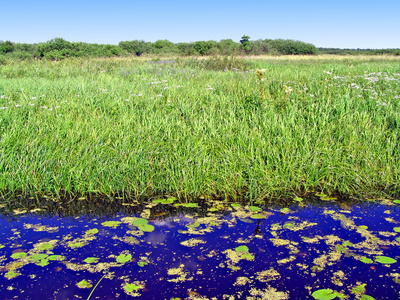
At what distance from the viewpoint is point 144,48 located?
41.4m

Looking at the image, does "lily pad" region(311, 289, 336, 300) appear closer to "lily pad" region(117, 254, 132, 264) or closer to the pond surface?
the pond surface

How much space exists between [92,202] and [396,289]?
2935 mm

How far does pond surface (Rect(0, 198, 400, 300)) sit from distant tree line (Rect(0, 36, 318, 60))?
1874 cm

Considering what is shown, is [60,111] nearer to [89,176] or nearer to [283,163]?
[89,176]

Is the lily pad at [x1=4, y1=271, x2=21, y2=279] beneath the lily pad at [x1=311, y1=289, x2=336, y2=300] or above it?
above

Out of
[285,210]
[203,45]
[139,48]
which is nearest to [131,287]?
[285,210]

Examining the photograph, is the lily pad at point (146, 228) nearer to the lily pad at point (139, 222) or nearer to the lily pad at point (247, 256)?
the lily pad at point (139, 222)

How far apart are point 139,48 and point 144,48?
682 millimetres

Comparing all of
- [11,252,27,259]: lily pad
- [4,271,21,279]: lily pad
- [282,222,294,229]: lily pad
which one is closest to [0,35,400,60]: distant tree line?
[282,222,294,229]: lily pad

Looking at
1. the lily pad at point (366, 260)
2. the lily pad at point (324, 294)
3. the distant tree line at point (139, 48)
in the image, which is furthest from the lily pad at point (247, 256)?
the distant tree line at point (139, 48)

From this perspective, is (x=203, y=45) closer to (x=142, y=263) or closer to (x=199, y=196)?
(x=199, y=196)

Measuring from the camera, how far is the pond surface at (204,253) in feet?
7.10

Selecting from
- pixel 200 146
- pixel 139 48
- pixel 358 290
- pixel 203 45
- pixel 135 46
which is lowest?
pixel 358 290

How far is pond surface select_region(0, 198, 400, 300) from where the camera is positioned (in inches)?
85.2
